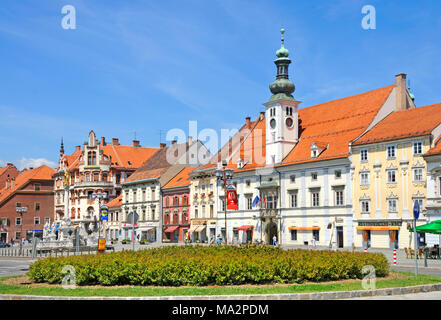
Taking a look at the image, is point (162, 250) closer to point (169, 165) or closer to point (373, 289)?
point (373, 289)

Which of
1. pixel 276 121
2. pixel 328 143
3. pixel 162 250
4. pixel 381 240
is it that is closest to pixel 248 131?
pixel 276 121

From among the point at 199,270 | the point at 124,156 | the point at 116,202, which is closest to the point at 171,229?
the point at 116,202

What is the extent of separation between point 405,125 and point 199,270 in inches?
1515

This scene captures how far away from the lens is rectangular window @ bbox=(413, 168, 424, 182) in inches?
1967

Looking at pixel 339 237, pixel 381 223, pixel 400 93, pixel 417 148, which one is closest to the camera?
pixel 417 148

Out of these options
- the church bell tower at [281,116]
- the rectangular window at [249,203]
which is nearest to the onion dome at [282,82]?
the church bell tower at [281,116]

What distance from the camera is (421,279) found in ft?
70.8

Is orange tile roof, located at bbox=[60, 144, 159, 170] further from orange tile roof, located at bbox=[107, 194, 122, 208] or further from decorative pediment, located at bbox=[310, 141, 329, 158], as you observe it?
decorative pediment, located at bbox=[310, 141, 329, 158]

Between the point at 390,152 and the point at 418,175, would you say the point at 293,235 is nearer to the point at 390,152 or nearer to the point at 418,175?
the point at 390,152

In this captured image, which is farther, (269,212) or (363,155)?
(269,212)

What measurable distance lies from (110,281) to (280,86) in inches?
1983

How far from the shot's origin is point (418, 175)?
1978 inches

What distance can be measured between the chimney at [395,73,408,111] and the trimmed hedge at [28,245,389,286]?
41.5m

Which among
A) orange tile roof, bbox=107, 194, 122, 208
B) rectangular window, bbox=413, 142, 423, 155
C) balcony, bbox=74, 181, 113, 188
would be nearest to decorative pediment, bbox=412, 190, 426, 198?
rectangular window, bbox=413, 142, 423, 155
